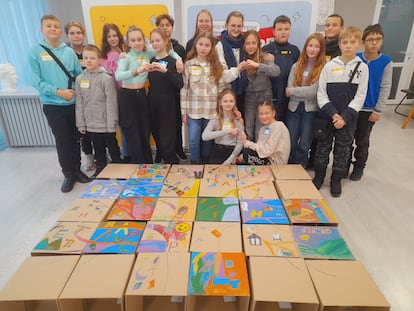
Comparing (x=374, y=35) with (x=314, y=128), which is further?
(x=314, y=128)

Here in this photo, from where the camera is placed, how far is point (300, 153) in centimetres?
262

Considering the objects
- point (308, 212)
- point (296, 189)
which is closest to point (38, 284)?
point (308, 212)

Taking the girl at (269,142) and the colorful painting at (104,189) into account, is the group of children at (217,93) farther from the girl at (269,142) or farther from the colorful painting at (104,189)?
the colorful painting at (104,189)

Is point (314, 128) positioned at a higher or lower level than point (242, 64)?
lower

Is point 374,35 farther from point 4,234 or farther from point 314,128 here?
point 4,234

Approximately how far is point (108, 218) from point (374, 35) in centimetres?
239

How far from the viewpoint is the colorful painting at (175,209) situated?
1.63 m

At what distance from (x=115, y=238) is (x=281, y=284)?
0.84 metres

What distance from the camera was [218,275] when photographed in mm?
1235

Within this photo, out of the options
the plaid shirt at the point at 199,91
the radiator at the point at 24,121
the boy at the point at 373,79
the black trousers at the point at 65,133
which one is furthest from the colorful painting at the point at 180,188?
the radiator at the point at 24,121

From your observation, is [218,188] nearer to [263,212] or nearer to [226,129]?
[263,212]

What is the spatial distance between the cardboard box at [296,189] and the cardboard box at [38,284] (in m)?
1.26

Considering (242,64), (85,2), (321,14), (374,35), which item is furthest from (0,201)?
(321,14)

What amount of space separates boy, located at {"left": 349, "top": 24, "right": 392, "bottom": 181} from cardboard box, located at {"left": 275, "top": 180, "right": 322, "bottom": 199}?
0.94m
